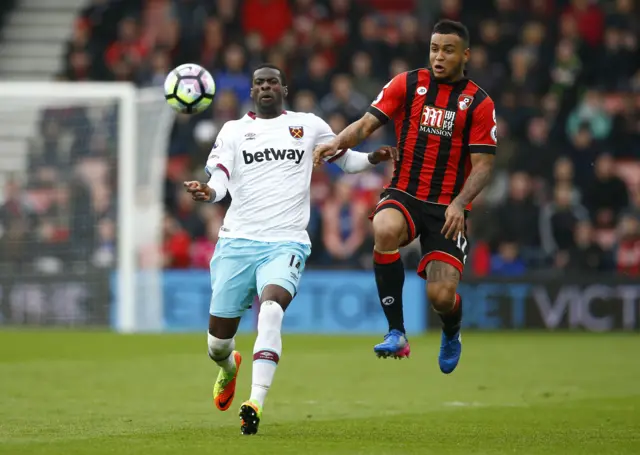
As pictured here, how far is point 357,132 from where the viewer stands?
31.5ft

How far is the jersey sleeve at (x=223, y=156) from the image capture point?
958 centimetres

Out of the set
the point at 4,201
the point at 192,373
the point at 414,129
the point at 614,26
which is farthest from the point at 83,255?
the point at 414,129

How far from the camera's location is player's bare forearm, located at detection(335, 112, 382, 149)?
952 cm

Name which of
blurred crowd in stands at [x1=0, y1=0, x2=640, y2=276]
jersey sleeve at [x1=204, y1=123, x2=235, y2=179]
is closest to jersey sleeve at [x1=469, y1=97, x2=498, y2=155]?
jersey sleeve at [x1=204, y1=123, x2=235, y2=179]

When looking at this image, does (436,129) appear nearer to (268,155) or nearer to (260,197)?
(268,155)

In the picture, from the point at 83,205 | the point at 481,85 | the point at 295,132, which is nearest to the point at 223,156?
the point at 295,132

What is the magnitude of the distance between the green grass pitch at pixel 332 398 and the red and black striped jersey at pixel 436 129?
1793 mm

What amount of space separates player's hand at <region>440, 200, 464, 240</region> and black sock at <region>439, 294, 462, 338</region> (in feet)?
2.30

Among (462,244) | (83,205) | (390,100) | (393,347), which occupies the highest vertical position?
(390,100)

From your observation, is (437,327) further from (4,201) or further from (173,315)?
(4,201)

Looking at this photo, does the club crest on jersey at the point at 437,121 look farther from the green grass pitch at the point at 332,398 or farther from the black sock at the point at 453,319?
the green grass pitch at the point at 332,398

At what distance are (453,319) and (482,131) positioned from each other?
1.47 meters

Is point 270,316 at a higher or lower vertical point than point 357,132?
lower

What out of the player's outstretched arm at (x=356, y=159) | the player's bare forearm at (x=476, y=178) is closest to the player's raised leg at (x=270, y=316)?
the player's outstretched arm at (x=356, y=159)
